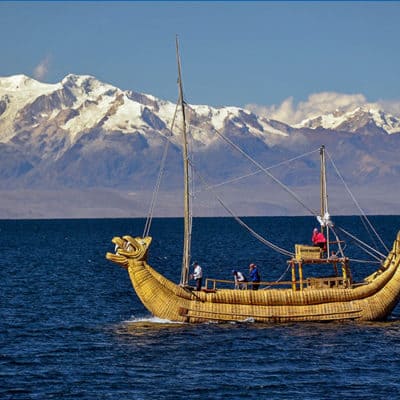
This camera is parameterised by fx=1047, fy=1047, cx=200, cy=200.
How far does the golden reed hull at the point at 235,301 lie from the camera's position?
60938 millimetres

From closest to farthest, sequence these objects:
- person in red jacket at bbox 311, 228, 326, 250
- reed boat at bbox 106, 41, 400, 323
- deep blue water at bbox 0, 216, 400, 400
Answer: deep blue water at bbox 0, 216, 400, 400
reed boat at bbox 106, 41, 400, 323
person in red jacket at bbox 311, 228, 326, 250

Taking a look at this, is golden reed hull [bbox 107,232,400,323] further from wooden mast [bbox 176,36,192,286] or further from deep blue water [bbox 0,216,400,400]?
A: wooden mast [bbox 176,36,192,286]

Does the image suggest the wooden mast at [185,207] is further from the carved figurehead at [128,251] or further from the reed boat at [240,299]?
the carved figurehead at [128,251]

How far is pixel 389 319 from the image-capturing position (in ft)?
211

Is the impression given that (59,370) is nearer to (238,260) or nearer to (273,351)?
(273,351)

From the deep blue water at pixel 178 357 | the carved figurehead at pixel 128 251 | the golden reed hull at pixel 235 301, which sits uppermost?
the carved figurehead at pixel 128 251

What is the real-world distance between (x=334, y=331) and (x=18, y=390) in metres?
20.2

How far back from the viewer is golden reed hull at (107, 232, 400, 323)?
200 ft

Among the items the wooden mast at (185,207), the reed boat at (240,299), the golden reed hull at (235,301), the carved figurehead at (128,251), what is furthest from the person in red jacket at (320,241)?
the carved figurehead at (128,251)

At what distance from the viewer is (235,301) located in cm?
6100

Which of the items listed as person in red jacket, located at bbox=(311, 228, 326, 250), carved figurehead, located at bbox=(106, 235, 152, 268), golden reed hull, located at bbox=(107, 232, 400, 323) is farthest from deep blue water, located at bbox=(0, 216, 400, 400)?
person in red jacket, located at bbox=(311, 228, 326, 250)


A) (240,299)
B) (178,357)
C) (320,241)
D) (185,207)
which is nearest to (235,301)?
(240,299)

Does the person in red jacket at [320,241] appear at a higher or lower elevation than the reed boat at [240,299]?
higher

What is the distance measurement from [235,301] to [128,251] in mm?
6888
